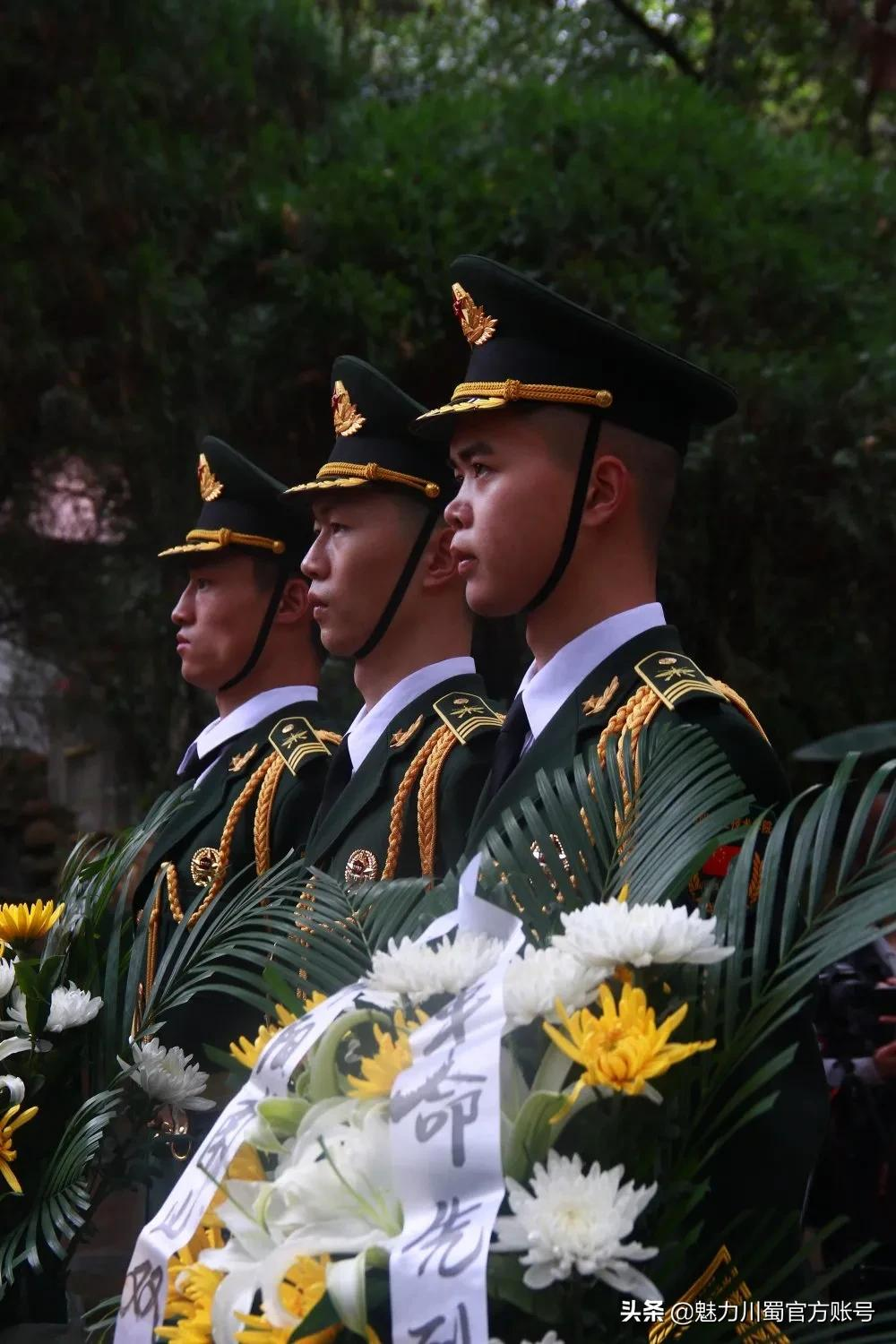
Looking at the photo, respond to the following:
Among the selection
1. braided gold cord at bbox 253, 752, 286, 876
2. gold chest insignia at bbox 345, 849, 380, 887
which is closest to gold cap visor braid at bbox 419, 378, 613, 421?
gold chest insignia at bbox 345, 849, 380, 887

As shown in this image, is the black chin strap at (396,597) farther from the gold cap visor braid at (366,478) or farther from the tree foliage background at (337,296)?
the tree foliage background at (337,296)

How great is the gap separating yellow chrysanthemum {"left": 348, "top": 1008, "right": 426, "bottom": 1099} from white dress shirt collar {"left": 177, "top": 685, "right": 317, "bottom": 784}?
2642mm

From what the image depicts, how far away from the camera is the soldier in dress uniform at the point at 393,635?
3.30 m

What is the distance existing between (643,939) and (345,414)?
8.16 ft

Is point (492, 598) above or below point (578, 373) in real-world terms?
below

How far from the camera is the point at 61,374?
7699 mm

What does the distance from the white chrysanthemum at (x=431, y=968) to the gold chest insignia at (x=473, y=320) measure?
1432 mm

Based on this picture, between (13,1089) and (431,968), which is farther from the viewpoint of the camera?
(13,1089)

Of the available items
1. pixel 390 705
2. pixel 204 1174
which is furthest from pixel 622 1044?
pixel 390 705

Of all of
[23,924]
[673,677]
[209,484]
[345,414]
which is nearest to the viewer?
[673,677]

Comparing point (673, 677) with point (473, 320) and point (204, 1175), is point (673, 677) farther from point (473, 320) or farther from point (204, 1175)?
point (204, 1175)

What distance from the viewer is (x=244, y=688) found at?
428 cm

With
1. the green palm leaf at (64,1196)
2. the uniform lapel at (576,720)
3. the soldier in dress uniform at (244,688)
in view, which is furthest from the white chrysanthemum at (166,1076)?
the soldier in dress uniform at (244,688)

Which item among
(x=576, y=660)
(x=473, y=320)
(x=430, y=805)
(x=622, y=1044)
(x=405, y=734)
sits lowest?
(x=430, y=805)
